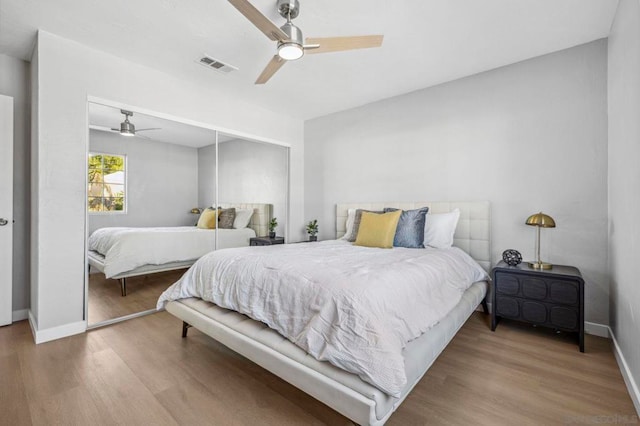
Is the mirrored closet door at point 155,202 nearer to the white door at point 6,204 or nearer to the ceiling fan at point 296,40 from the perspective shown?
the white door at point 6,204

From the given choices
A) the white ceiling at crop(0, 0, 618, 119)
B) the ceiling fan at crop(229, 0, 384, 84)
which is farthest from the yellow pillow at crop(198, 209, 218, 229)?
the ceiling fan at crop(229, 0, 384, 84)

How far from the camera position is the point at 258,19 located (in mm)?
1795

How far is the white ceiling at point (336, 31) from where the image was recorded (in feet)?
7.11

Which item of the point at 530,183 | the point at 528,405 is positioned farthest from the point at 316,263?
the point at 530,183

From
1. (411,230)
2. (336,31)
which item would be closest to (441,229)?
(411,230)

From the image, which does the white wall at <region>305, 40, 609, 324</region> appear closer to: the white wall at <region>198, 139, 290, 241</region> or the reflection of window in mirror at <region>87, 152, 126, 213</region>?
the white wall at <region>198, 139, 290, 241</region>

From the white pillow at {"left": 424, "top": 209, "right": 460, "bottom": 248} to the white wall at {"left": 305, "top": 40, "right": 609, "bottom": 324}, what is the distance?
0.32m

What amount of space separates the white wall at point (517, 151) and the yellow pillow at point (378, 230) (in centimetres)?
75

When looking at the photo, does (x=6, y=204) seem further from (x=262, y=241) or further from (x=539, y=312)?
(x=539, y=312)

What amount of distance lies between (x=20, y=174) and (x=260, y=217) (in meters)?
2.54

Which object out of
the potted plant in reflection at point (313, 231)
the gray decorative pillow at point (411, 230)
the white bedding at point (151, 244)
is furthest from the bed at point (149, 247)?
the gray decorative pillow at point (411, 230)

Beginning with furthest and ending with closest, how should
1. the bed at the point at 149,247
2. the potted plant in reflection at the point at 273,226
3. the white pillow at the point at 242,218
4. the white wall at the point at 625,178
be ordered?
the potted plant in reflection at the point at 273,226 < the white pillow at the point at 242,218 < the bed at the point at 149,247 < the white wall at the point at 625,178

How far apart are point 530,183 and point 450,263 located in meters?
1.26

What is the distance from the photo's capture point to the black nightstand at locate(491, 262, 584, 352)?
2.33m
